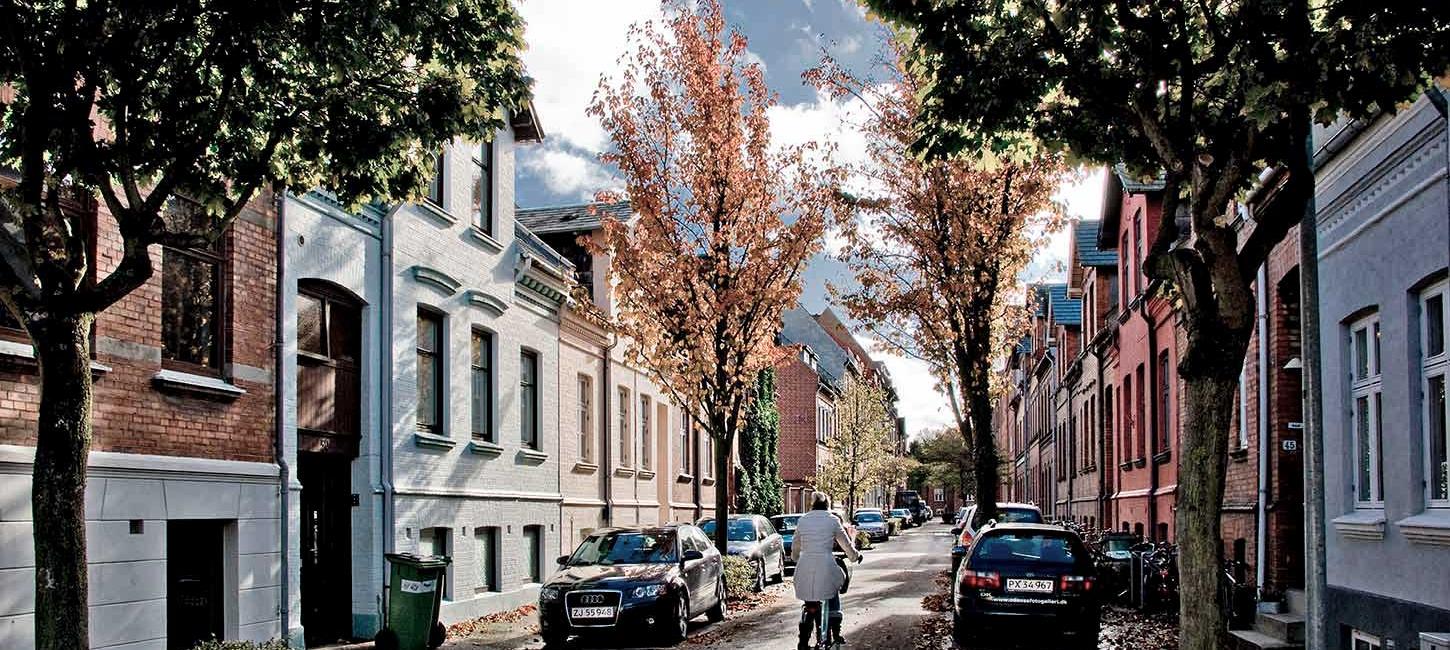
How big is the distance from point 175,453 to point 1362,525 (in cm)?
1091

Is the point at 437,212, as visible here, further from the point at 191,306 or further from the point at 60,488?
the point at 60,488

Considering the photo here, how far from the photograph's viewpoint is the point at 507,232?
73.0ft

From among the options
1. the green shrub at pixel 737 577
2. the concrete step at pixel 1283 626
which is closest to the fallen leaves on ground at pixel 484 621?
the green shrub at pixel 737 577

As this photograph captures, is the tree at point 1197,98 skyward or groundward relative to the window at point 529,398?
skyward

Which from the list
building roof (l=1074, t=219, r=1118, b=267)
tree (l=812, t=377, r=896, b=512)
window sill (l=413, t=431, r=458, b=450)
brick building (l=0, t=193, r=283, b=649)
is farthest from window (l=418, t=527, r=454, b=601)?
tree (l=812, t=377, r=896, b=512)

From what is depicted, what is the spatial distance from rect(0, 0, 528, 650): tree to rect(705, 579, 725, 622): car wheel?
10.3 metres

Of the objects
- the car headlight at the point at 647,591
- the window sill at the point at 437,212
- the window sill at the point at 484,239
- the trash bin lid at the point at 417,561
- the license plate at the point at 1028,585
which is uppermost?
the window sill at the point at 437,212

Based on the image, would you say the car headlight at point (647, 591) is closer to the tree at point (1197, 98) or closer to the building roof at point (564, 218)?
the tree at point (1197, 98)

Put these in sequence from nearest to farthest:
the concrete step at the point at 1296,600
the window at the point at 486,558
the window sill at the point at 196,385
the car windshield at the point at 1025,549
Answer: the window sill at the point at 196,385 → the concrete step at the point at 1296,600 → the car windshield at the point at 1025,549 → the window at the point at 486,558

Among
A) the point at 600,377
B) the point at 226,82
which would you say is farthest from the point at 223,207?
the point at 600,377

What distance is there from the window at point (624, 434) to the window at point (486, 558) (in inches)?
307

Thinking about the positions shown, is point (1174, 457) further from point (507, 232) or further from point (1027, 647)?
point (507, 232)

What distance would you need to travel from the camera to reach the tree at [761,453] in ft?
146

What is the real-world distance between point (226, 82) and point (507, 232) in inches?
543
